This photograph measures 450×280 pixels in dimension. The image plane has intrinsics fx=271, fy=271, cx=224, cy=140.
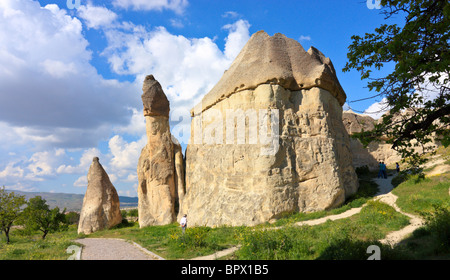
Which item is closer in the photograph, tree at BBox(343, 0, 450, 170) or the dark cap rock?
tree at BBox(343, 0, 450, 170)

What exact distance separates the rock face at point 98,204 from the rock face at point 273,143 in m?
9.30

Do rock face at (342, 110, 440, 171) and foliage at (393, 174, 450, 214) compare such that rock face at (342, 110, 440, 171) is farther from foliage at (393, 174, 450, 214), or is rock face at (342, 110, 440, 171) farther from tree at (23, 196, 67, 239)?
tree at (23, 196, 67, 239)

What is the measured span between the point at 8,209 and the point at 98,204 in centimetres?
593

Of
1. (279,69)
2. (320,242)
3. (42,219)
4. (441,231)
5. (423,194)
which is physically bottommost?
(42,219)

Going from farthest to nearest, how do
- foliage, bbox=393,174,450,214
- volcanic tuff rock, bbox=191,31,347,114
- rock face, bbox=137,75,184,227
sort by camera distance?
rock face, bbox=137,75,184,227 < volcanic tuff rock, bbox=191,31,347,114 < foliage, bbox=393,174,450,214

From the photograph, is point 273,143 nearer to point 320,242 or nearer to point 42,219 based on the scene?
point 320,242

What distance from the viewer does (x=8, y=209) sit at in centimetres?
1948

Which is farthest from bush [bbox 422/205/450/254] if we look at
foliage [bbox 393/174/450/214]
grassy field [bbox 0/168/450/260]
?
foliage [bbox 393/174/450/214]

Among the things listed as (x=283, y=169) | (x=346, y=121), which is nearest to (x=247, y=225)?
(x=283, y=169)

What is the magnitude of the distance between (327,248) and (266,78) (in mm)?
10080

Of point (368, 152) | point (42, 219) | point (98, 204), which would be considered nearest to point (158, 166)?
point (98, 204)

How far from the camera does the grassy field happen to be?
686 cm

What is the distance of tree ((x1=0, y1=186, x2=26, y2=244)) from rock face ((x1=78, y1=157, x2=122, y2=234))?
14.6ft

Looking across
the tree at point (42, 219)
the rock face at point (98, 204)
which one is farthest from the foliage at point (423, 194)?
the tree at point (42, 219)
